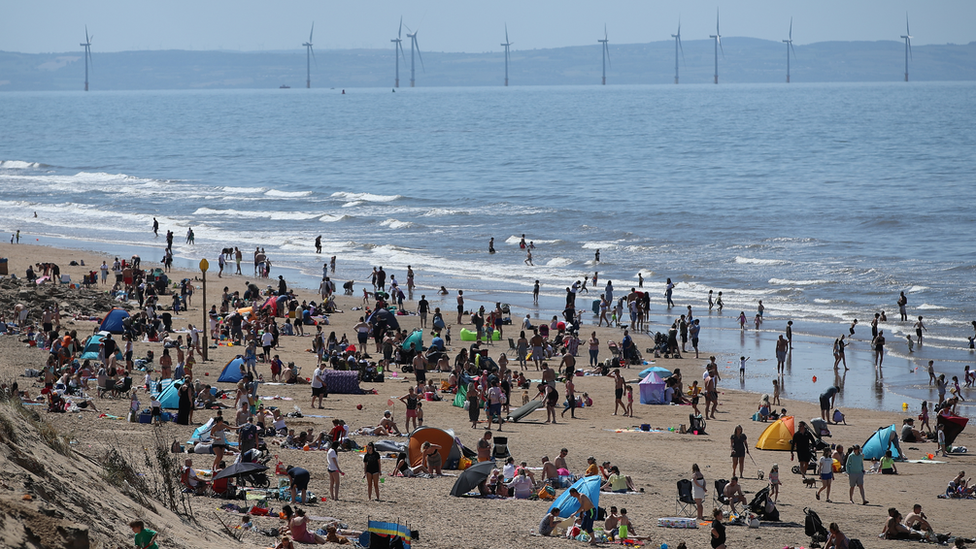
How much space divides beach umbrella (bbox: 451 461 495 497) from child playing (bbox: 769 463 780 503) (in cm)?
432

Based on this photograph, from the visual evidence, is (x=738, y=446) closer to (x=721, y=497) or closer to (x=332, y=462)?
(x=721, y=497)

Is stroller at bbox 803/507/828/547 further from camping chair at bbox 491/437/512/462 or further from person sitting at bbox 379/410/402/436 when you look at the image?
person sitting at bbox 379/410/402/436

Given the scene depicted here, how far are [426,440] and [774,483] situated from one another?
18.3ft

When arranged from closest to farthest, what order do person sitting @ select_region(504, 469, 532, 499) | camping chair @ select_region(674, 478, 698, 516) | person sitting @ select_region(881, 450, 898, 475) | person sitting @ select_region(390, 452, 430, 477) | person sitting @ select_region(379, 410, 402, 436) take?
camping chair @ select_region(674, 478, 698, 516) < person sitting @ select_region(504, 469, 532, 499) < person sitting @ select_region(390, 452, 430, 477) < person sitting @ select_region(881, 450, 898, 475) < person sitting @ select_region(379, 410, 402, 436)

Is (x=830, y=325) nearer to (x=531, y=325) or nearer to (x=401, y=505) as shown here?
(x=531, y=325)

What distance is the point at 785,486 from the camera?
16297mm

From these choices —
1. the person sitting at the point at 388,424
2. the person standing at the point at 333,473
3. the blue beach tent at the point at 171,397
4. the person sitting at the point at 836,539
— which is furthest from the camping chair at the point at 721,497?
the blue beach tent at the point at 171,397

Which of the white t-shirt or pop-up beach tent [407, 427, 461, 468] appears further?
pop-up beach tent [407, 427, 461, 468]

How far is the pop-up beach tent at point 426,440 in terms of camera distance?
638 inches

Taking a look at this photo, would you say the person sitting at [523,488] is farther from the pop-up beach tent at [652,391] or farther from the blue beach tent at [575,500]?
the pop-up beach tent at [652,391]

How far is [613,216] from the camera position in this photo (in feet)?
192

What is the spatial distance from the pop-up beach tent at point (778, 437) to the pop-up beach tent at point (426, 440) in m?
6.19

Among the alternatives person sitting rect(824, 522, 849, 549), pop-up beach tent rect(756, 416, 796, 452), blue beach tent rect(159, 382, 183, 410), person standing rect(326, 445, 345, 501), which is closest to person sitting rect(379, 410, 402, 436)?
person standing rect(326, 445, 345, 501)

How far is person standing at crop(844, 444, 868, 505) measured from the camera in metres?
15.2
